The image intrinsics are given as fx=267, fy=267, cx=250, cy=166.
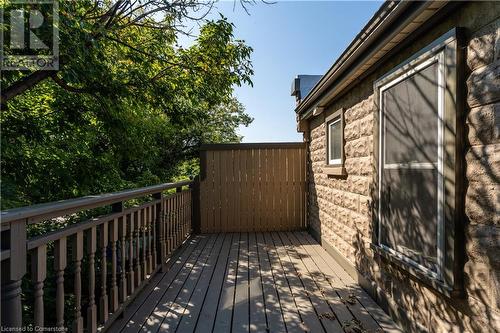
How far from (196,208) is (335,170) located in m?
3.08

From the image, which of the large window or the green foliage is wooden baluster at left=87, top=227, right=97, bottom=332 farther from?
the large window

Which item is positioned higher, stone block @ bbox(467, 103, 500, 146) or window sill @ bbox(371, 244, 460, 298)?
stone block @ bbox(467, 103, 500, 146)

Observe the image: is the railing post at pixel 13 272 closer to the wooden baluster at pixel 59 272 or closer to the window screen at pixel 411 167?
the wooden baluster at pixel 59 272

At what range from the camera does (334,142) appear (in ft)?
13.3

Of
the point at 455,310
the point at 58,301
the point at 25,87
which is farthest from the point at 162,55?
the point at 455,310

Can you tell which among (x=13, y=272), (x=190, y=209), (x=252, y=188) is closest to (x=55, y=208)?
(x=13, y=272)

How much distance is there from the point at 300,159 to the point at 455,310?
4.19m

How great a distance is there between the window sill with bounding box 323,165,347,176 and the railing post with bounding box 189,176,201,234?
8.64ft

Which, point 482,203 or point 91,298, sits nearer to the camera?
point 482,203

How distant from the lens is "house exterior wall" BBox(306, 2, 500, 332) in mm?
1362

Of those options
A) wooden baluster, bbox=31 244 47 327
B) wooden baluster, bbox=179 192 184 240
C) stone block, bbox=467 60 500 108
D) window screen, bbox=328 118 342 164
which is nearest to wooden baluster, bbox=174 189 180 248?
wooden baluster, bbox=179 192 184 240

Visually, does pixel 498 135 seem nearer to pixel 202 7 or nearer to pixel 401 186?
pixel 401 186

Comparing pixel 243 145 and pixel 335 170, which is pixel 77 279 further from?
pixel 243 145

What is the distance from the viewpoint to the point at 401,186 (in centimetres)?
220
